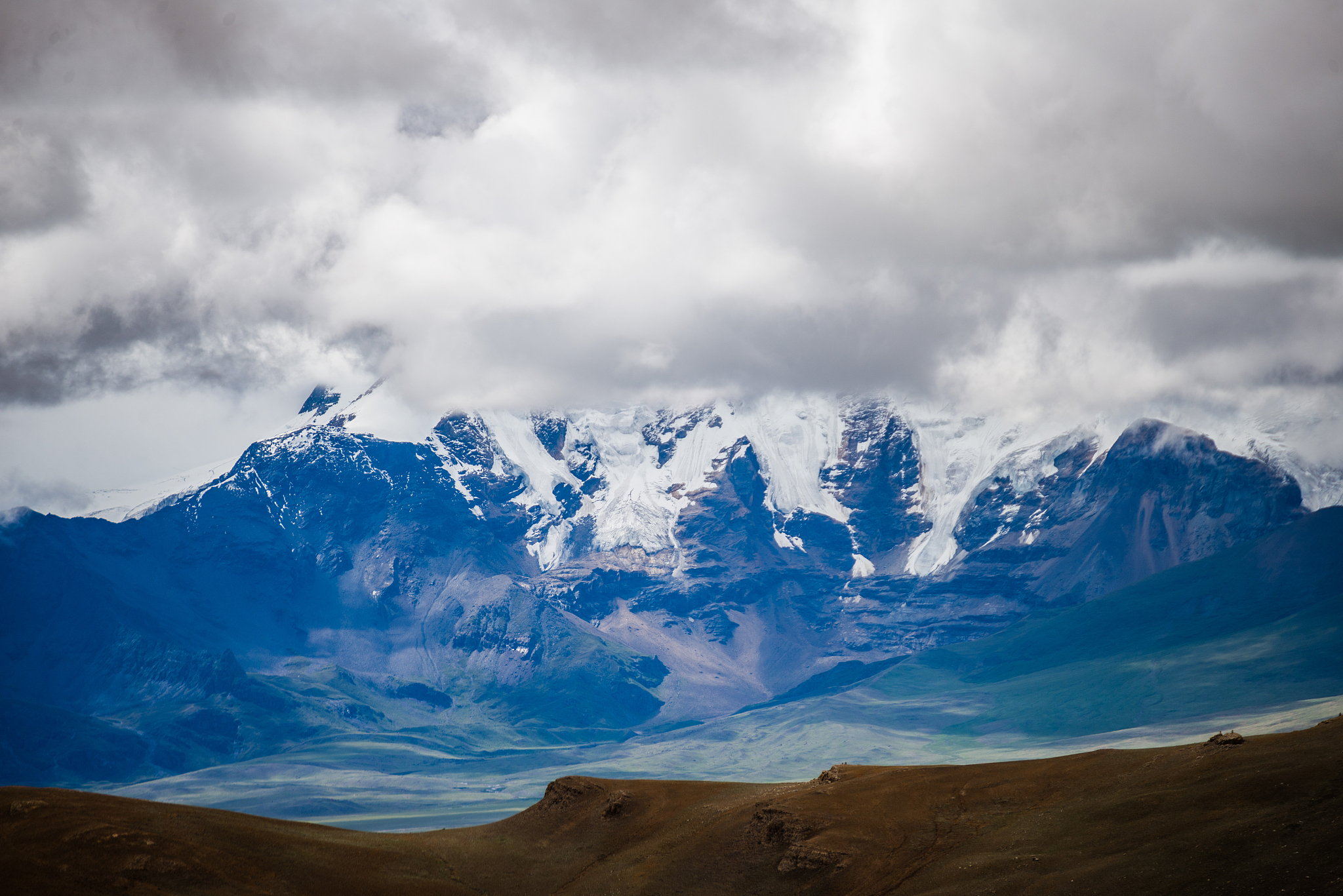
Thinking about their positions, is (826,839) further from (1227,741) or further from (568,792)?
(568,792)

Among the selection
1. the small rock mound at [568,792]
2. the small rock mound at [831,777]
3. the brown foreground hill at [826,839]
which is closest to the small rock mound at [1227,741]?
the brown foreground hill at [826,839]

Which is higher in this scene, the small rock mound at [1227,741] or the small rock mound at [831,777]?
the small rock mound at [831,777]

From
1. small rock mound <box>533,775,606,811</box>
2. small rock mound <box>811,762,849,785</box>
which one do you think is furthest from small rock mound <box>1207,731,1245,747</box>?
small rock mound <box>533,775,606,811</box>

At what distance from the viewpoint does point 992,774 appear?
12706 centimetres

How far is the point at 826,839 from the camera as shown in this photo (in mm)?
113500

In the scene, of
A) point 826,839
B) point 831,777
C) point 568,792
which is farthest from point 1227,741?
point 568,792

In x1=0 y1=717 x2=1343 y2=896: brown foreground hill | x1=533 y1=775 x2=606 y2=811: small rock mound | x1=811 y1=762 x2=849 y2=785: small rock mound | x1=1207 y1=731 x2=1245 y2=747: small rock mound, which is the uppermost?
x1=533 y1=775 x2=606 y2=811: small rock mound

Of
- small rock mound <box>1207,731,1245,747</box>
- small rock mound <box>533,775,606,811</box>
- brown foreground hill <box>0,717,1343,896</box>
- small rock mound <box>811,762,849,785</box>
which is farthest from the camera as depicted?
small rock mound <box>533,775,606,811</box>

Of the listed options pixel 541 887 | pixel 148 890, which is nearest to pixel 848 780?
pixel 541 887

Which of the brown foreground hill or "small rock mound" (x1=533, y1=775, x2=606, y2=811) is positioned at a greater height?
"small rock mound" (x1=533, y1=775, x2=606, y2=811)

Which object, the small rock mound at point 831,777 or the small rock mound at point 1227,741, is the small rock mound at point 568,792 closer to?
the small rock mound at point 831,777

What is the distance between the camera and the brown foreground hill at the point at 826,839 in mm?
90125

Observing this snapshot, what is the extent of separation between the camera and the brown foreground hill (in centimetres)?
9012

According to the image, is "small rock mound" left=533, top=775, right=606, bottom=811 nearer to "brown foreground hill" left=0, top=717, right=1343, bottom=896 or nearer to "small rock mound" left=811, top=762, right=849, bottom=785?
"brown foreground hill" left=0, top=717, right=1343, bottom=896
